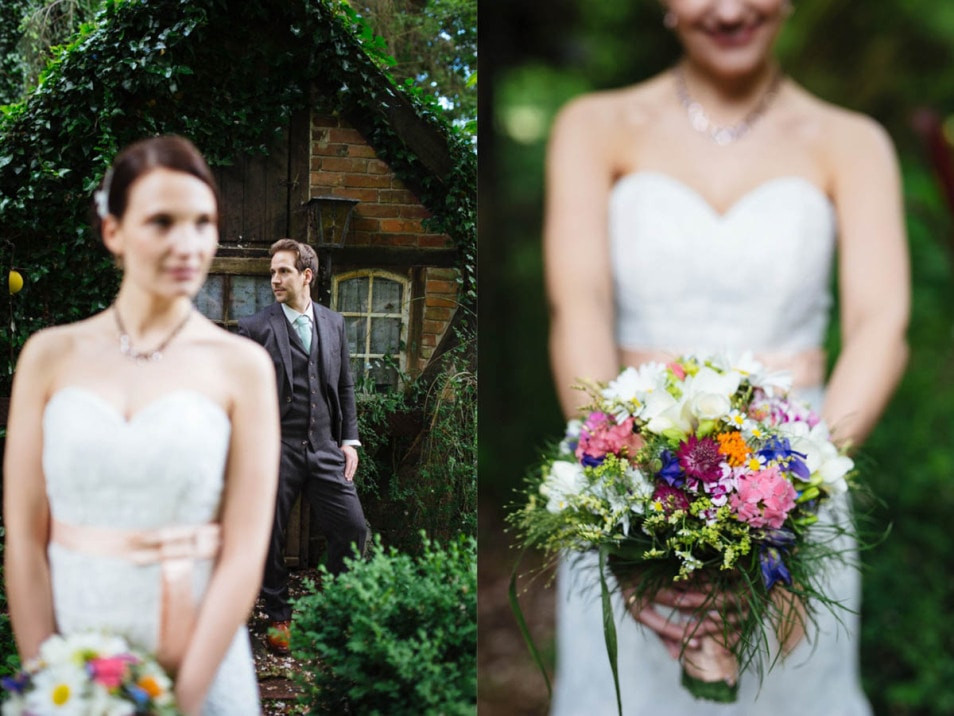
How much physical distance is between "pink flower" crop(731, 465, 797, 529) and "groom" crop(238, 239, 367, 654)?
105 cm

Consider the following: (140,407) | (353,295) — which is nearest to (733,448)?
(353,295)

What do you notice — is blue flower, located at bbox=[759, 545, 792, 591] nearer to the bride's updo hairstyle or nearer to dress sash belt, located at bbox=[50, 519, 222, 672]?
dress sash belt, located at bbox=[50, 519, 222, 672]

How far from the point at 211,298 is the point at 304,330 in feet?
0.88

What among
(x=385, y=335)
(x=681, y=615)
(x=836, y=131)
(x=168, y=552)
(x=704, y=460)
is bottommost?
(x=681, y=615)

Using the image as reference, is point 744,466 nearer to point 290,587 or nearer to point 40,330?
point 290,587

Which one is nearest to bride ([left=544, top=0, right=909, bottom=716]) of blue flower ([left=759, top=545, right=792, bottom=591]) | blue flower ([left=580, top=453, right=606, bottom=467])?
blue flower ([left=759, top=545, right=792, bottom=591])

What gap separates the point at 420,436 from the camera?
2.83 m

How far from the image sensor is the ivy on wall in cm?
266

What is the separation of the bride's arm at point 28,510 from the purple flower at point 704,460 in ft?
5.30

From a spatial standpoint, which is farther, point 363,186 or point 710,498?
point 363,186

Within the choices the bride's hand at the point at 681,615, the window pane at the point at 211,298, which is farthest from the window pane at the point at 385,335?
the bride's hand at the point at 681,615

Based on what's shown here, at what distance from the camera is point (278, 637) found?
2.70 metres

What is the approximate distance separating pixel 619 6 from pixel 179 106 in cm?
127

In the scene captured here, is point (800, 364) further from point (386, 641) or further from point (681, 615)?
point (386, 641)
